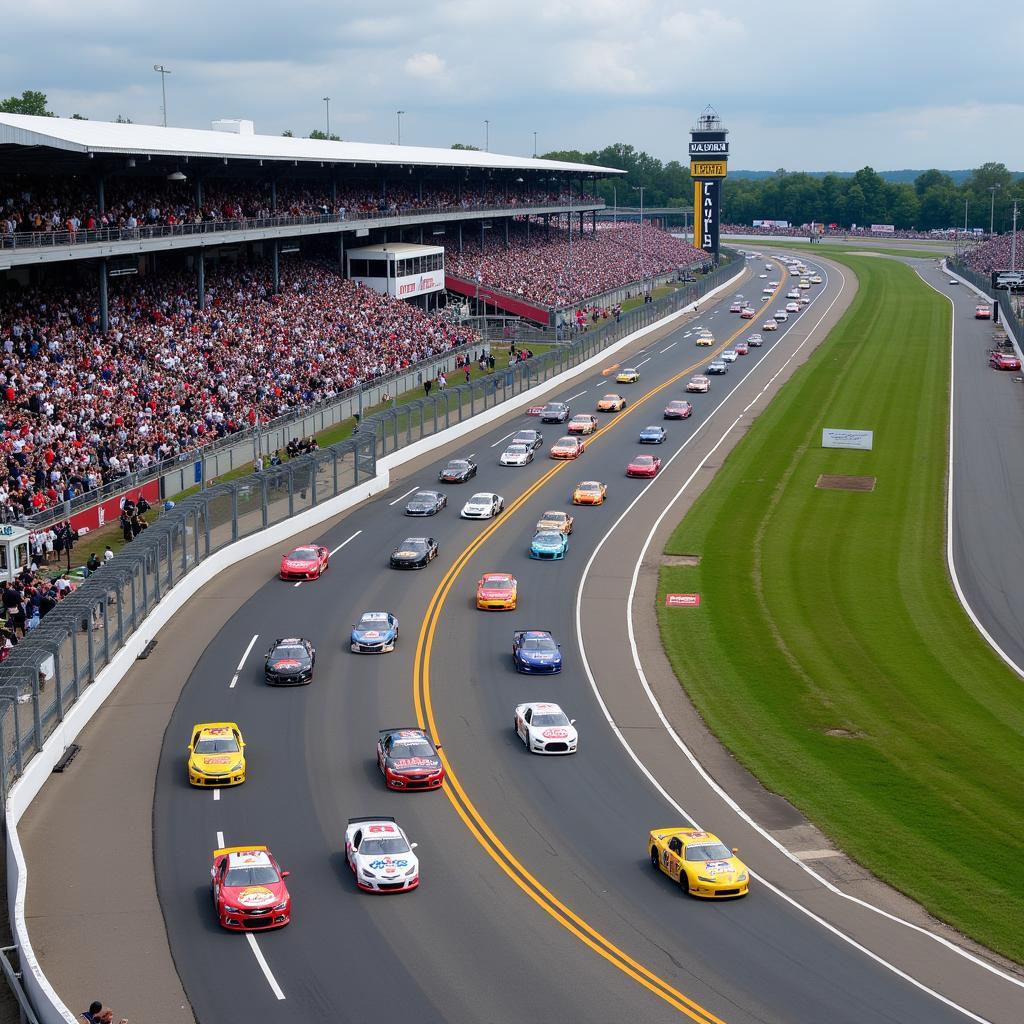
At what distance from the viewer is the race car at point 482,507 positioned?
61500 millimetres

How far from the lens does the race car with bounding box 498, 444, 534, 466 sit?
7244 centimetres

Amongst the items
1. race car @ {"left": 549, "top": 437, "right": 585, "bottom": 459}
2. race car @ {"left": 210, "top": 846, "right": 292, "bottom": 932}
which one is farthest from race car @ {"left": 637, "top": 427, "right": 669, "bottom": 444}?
race car @ {"left": 210, "top": 846, "right": 292, "bottom": 932}

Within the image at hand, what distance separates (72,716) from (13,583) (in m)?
8.53

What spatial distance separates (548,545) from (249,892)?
30163 millimetres

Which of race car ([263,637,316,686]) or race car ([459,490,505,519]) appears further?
race car ([459,490,505,519])

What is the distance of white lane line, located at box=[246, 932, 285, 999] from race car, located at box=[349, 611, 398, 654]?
17.5 m

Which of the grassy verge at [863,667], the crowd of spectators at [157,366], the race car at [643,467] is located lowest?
the grassy verge at [863,667]

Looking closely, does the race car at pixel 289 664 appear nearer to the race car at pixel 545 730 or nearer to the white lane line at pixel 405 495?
the race car at pixel 545 730

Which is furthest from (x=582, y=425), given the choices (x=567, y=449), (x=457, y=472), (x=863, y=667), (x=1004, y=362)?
(x=1004, y=362)

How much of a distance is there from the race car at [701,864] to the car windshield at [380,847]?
532cm

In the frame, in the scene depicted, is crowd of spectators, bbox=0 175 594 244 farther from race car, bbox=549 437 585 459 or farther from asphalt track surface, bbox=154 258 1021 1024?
asphalt track surface, bbox=154 258 1021 1024

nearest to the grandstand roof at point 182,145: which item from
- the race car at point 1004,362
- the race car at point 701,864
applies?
the race car at point 701,864

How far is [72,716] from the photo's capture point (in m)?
36.1

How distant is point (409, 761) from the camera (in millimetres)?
→ 34312
